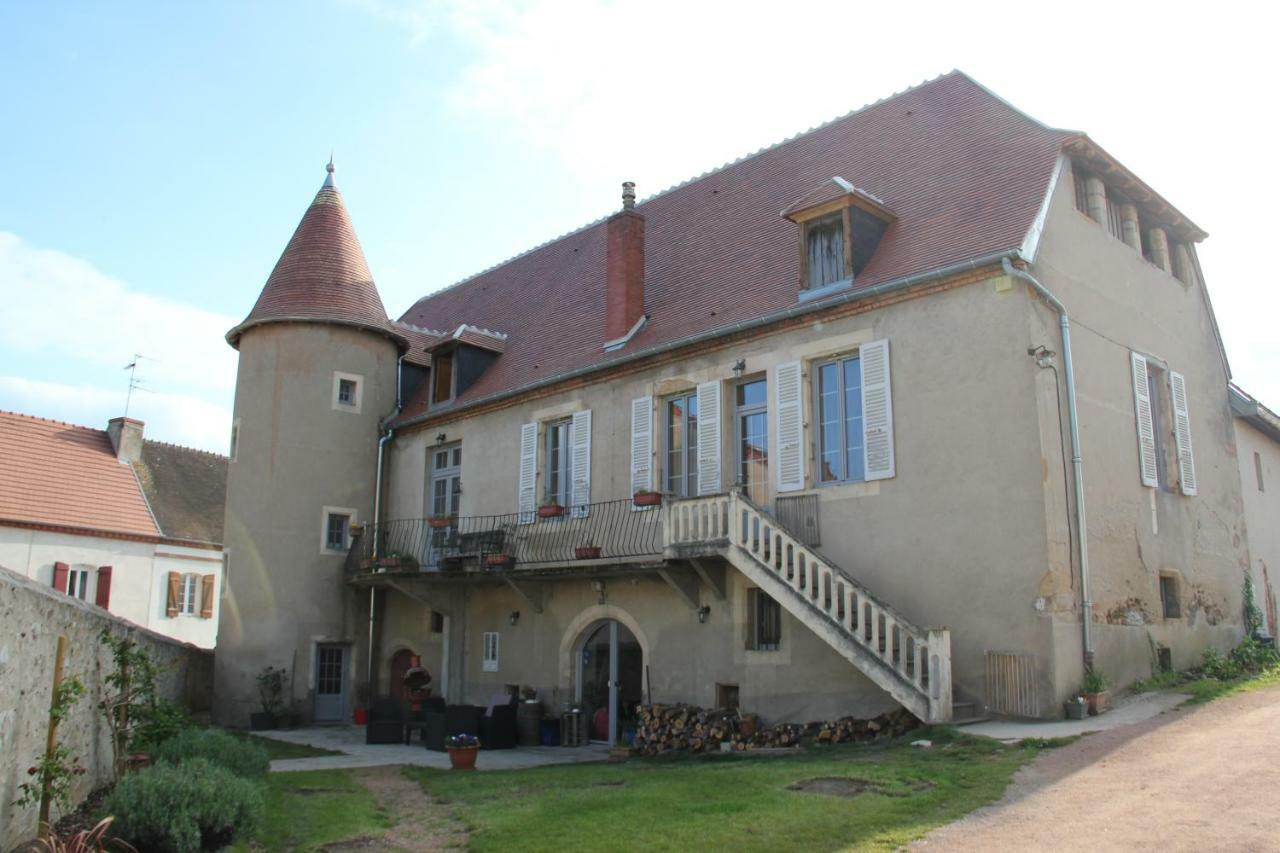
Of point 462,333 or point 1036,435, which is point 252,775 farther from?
point 462,333

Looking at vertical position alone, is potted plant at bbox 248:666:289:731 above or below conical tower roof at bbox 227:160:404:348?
below

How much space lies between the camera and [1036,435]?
40.8ft

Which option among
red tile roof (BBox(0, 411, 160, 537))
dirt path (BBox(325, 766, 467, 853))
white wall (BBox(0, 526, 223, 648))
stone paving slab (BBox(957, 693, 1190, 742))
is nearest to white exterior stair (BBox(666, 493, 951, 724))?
stone paving slab (BBox(957, 693, 1190, 742))

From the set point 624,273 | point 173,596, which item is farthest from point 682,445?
point 173,596

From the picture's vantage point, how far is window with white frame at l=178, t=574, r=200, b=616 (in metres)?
30.7

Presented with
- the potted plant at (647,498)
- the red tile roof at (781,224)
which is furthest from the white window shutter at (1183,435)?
the potted plant at (647,498)

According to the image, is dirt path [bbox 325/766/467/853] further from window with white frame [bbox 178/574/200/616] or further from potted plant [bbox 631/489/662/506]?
window with white frame [bbox 178/574/200/616]

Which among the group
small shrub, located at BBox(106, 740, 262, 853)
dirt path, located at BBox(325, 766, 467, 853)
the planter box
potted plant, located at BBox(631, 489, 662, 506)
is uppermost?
potted plant, located at BBox(631, 489, 662, 506)

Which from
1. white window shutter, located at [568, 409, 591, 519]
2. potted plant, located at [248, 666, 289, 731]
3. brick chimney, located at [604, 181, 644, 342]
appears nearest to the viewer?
white window shutter, located at [568, 409, 591, 519]

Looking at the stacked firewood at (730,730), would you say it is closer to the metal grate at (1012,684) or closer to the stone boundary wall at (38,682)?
the metal grate at (1012,684)

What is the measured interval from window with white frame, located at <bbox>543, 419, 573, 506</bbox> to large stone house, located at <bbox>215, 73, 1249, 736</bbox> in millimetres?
60

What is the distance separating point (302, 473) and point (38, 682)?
44.7 ft

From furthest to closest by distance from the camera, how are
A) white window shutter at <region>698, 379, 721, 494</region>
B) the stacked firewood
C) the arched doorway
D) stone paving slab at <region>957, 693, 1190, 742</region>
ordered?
1. the arched doorway
2. white window shutter at <region>698, 379, 721, 494</region>
3. the stacked firewood
4. stone paving slab at <region>957, 693, 1190, 742</region>

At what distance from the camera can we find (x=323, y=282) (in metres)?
22.3
